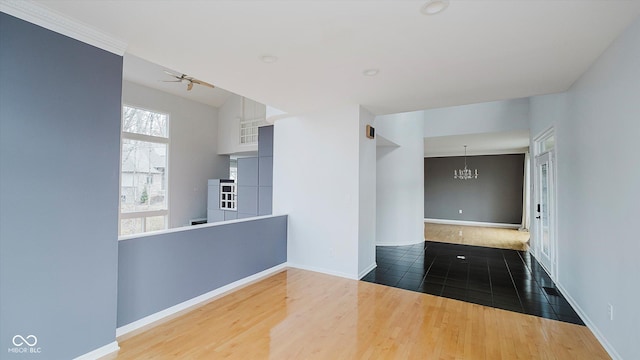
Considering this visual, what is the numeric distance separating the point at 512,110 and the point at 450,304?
16.8ft

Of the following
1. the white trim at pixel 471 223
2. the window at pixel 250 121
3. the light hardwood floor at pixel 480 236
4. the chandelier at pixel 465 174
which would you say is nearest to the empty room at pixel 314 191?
the light hardwood floor at pixel 480 236

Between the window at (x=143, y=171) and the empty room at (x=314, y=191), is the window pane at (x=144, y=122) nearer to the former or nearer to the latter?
the window at (x=143, y=171)

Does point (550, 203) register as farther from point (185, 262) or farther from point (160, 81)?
point (160, 81)

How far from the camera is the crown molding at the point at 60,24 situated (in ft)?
5.96

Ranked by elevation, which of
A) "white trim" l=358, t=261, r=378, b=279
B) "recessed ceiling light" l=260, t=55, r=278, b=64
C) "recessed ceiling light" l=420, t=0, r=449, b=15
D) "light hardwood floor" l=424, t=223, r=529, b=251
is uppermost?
"recessed ceiling light" l=260, t=55, r=278, b=64

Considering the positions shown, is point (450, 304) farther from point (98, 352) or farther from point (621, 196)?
point (98, 352)

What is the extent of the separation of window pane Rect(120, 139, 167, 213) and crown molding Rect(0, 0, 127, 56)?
654cm

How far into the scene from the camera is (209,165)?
9961 mm

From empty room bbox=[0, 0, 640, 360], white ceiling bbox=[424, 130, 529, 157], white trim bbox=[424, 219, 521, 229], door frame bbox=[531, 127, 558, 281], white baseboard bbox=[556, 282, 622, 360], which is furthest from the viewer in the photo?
white trim bbox=[424, 219, 521, 229]

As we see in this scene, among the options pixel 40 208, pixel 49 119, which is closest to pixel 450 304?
pixel 40 208

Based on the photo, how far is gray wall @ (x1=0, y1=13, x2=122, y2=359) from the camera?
181cm

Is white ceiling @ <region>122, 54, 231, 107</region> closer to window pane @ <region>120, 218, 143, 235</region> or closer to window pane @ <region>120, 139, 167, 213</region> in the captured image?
window pane @ <region>120, 139, 167, 213</region>
